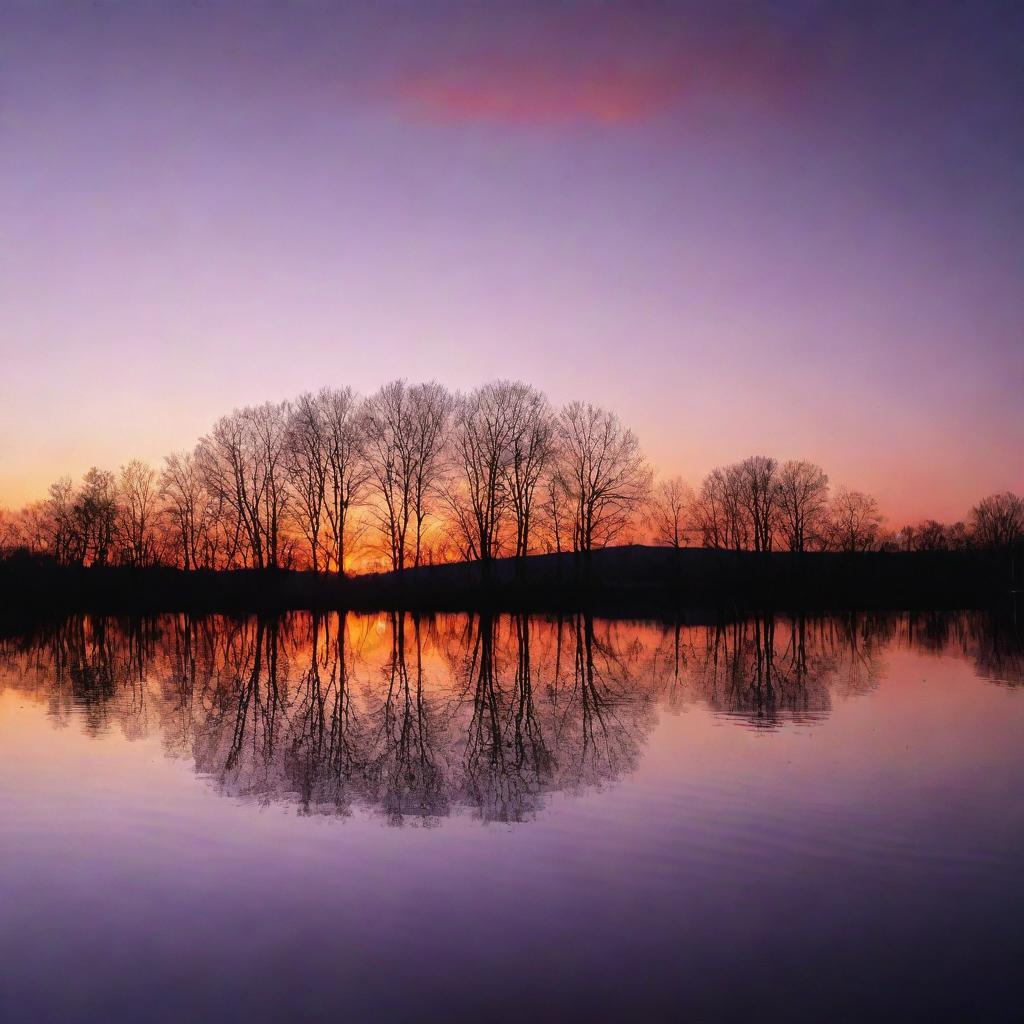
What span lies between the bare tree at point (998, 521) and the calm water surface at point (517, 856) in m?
135

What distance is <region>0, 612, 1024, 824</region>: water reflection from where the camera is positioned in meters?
11.2

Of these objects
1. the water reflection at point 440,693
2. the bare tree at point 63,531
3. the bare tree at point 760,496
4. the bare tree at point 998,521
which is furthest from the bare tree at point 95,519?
the bare tree at point 998,521

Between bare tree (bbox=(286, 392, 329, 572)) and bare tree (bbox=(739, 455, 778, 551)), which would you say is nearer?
bare tree (bbox=(286, 392, 329, 572))

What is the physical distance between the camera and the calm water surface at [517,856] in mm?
5574

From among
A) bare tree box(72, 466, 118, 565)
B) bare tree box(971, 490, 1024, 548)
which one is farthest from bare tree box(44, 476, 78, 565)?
bare tree box(971, 490, 1024, 548)

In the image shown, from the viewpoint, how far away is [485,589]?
55188 millimetres

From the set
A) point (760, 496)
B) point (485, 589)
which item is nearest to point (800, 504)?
point (760, 496)

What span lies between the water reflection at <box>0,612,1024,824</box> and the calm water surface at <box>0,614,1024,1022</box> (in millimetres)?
115

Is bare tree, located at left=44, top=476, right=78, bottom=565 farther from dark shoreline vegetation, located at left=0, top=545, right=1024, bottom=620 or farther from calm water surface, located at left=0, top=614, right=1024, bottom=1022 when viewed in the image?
calm water surface, located at left=0, top=614, right=1024, bottom=1022

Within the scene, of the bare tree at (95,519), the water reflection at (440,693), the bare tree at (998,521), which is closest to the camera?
the water reflection at (440,693)

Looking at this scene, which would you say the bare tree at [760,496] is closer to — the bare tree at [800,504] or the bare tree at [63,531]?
the bare tree at [800,504]

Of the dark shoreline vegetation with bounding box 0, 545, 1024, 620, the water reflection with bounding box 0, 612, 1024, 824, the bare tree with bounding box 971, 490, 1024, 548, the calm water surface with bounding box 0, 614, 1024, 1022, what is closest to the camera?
the calm water surface with bounding box 0, 614, 1024, 1022

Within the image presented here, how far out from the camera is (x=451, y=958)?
19.6ft

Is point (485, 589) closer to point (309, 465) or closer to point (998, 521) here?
point (309, 465)
